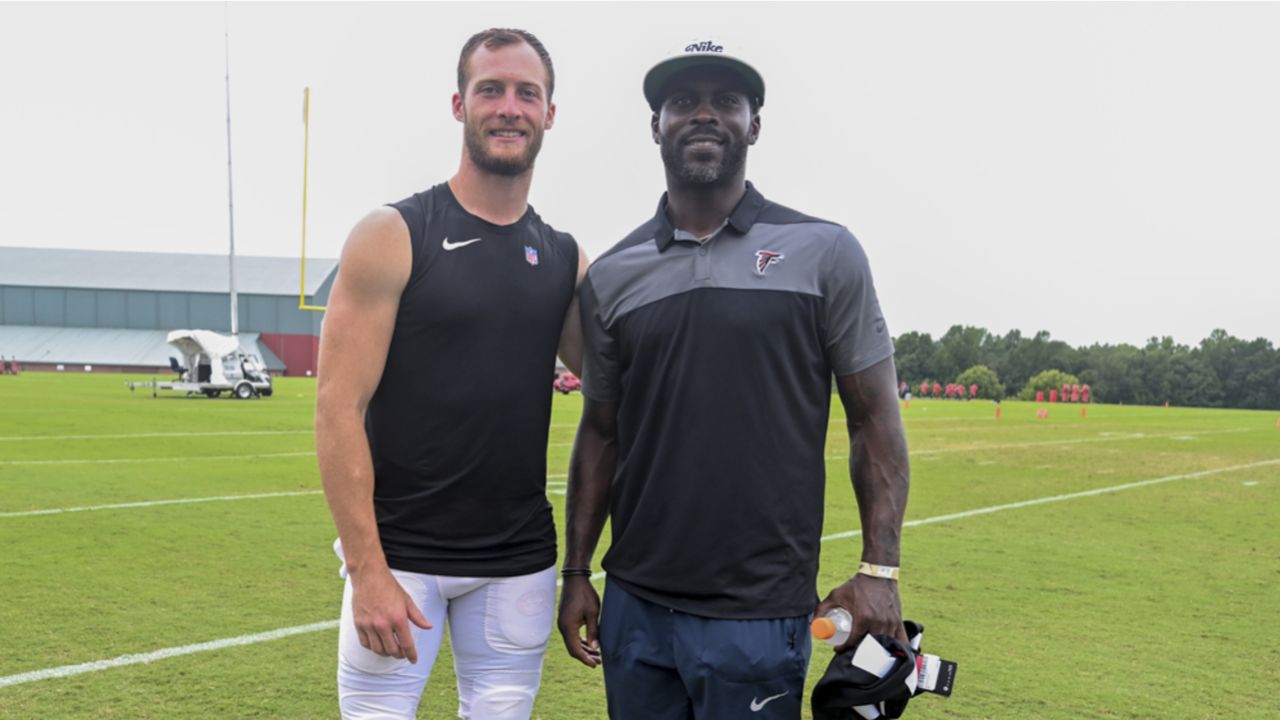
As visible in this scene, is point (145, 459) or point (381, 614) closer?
point (381, 614)

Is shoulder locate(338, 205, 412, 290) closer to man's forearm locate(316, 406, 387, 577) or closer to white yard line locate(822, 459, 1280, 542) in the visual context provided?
man's forearm locate(316, 406, 387, 577)

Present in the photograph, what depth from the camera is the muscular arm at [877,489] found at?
8.36 ft

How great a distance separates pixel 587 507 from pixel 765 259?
83 centimetres

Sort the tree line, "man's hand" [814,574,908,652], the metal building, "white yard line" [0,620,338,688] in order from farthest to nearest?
1. the tree line
2. the metal building
3. "white yard line" [0,620,338,688]
4. "man's hand" [814,574,908,652]

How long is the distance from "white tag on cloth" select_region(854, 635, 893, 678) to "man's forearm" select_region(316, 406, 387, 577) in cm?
112

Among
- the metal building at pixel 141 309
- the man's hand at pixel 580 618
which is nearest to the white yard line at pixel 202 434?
the man's hand at pixel 580 618

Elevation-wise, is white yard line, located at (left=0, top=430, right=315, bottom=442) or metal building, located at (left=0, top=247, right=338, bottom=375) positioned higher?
metal building, located at (left=0, top=247, right=338, bottom=375)

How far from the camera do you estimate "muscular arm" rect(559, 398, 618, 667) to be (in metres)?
2.86

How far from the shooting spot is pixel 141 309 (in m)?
70.2

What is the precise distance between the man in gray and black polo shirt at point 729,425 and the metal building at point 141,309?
67.9 meters

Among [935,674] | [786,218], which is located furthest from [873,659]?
[786,218]

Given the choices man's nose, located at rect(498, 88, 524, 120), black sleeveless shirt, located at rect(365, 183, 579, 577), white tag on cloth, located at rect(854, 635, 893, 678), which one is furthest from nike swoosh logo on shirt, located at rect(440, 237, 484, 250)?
white tag on cloth, located at rect(854, 635, 893, 678)

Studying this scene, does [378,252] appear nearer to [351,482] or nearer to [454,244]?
[454,244]

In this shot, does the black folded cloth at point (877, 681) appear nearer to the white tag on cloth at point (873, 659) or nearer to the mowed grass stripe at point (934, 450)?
the white tag on cloth at point (873, 659)
